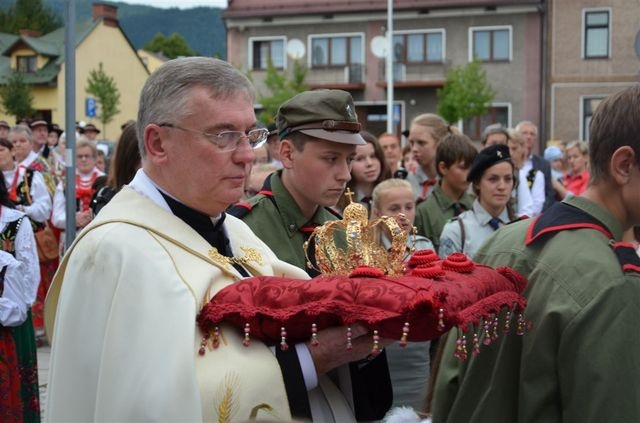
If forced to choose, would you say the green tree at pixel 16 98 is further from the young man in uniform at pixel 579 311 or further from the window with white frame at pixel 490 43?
the young man in uniform at pixel 579 311

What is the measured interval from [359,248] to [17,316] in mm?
3487

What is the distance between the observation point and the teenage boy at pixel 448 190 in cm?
675

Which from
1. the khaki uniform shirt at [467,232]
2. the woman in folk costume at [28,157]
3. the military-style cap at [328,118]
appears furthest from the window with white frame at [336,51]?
the military-style cap at [328,118]

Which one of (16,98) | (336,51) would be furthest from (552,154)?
(16,98)

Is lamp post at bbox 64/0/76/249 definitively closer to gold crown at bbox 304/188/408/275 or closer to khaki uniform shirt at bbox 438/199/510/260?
khaki uniform shirt at bbox 438/199/510/260

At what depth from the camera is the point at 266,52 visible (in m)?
42.6

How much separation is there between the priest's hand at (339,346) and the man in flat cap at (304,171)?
4.22 feet

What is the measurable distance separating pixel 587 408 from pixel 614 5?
1546 inches

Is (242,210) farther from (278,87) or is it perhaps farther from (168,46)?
(168,46)

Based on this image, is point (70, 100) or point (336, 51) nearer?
point (70, 100)

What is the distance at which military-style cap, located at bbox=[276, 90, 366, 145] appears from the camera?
4.06m

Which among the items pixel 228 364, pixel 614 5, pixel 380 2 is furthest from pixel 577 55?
pixel 228 364

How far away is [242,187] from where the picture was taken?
111 inches

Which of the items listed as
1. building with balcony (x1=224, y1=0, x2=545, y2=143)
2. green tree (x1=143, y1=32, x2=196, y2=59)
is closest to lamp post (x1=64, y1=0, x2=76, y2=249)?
building with balcony (x1=224, y1=0, x2=545, y2=143)
